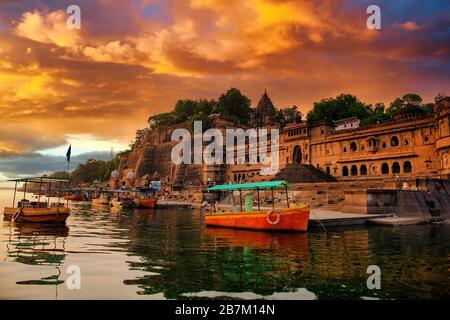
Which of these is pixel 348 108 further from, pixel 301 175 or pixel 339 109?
pixel 301 175

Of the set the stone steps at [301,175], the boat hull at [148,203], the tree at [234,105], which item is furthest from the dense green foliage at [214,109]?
the boat hull at [148,203]

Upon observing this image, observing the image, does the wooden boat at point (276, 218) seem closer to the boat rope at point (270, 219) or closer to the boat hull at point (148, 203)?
the boat rope at point (270, 219)

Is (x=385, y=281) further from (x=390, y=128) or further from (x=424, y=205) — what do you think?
(x=390, y=128)

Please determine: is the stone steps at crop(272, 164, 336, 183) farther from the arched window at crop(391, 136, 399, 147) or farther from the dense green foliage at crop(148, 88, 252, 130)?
the dense green foliage at crop(148, 88, 252, 130)

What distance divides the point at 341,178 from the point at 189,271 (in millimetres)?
45568

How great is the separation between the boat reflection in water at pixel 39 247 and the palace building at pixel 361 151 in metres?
33.5

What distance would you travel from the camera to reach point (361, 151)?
165ft

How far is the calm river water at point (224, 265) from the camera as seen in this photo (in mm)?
7934

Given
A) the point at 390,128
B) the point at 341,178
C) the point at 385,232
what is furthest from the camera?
the point at 341,178

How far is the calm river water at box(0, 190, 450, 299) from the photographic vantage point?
793 cm

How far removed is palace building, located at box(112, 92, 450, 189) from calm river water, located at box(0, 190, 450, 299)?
2799 centimetres
